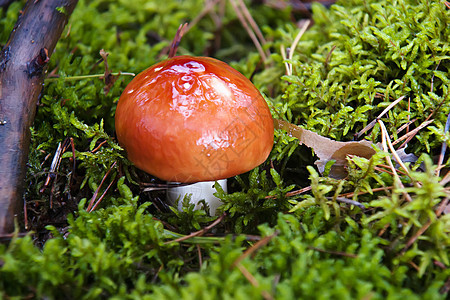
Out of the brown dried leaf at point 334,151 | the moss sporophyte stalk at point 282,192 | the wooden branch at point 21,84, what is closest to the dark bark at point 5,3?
the moss sporophyte stalk at point 282,192

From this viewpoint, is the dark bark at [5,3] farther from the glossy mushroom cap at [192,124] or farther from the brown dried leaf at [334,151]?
the brown dried leaf at [334,151]

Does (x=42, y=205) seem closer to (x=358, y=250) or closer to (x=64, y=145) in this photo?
(x=64, y=145)

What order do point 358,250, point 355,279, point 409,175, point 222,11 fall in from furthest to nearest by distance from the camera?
point 222,11, point 409,175, point 358,250, point 355,279

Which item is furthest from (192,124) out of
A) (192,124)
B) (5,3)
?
(5,3)

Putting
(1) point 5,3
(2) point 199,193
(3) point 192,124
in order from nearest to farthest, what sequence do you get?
(3) point 192,124 → (2) point 199,193 → (1) point 5,3

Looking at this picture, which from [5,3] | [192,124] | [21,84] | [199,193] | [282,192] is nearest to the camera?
[192,124]

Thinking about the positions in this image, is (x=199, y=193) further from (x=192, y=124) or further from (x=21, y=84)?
(x=21, y=84)

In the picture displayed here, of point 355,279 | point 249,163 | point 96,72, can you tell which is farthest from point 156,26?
point 355,279
